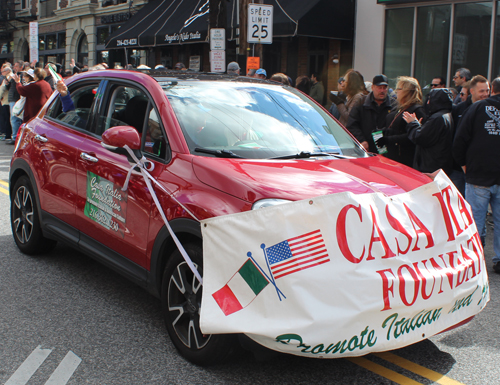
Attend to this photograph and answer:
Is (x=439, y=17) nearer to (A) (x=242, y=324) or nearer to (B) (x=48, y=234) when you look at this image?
(B) (x=48, y=234)

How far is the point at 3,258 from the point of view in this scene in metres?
5.64

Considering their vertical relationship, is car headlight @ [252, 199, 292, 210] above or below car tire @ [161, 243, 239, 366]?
above

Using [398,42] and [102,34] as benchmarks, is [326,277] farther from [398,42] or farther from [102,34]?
[102,34]

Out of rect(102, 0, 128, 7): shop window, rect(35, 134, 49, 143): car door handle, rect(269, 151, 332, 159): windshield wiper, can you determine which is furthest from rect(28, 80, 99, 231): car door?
rect(102, 0, 128, 7): shop window

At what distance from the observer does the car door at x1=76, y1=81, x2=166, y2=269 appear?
3.93m

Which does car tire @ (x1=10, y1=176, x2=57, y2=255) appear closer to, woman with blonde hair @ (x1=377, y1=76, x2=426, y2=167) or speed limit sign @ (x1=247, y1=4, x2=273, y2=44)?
woman with blonde hair @ (x1=377, y1=76, x2=426, y2=167)

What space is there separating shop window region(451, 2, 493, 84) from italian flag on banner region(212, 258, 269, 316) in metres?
12.4

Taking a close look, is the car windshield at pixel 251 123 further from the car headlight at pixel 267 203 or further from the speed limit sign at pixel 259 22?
the speed limit sign at pixel 259 22

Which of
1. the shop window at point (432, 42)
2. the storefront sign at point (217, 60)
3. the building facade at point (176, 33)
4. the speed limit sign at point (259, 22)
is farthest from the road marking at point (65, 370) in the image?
the shop window at point (432, 42)

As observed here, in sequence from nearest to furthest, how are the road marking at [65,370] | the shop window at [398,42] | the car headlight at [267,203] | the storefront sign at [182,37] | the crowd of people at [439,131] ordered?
1. the car headlight at [267,203]
2. the road marking at [65,370]
3. the crowd of people at [439,131]
4. the shop window at [398,42]
5. the storefront sign at [182,37]

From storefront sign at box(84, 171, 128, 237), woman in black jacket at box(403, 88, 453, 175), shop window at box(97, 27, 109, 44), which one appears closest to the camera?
storefront sign at box(84, 171, 128, 237)

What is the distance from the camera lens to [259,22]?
11.1 m

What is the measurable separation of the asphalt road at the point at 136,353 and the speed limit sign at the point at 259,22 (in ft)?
24.3

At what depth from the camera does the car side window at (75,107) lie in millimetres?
4984
